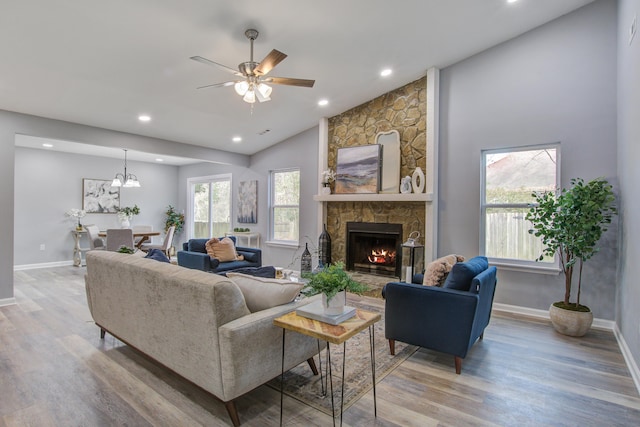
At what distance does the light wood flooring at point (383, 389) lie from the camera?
207cm

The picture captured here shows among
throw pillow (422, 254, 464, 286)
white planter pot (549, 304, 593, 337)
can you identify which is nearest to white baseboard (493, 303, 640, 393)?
white planter pot (549, 304, 593, 337)

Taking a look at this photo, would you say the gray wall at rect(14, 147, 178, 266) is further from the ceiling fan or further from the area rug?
the area rug

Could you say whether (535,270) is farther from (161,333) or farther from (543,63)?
(161,333)

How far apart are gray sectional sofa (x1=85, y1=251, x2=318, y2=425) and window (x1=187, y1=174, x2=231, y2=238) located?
5844mm

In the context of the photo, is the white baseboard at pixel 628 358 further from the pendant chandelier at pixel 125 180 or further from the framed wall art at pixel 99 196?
the framed wall art at pixel 99 196

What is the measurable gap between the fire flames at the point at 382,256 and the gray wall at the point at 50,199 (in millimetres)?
6431

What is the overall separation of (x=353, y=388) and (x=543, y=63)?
4353 millimetres

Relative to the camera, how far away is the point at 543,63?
162 inches

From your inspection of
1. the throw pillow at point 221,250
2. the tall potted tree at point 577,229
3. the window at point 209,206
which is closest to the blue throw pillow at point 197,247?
the throw pillow at point 221,250

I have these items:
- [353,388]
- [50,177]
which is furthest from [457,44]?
[50,177]

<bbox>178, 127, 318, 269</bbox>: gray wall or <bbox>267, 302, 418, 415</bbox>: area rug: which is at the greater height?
<bbox>178, 127, 318, 269</bbox>: gray wall

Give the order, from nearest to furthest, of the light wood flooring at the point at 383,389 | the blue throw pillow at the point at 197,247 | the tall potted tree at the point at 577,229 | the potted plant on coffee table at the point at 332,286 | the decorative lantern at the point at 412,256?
the potted plant on coffee table at the point at 332,286 < the light wood flooring at the point at 383,389 < the tall potted tree at the point at 577,229 < the decorative lantern at the point at 412,256 < the blue throw pillow at the point at 197,247

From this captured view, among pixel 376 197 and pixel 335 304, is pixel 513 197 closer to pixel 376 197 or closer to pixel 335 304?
pixel 376 197

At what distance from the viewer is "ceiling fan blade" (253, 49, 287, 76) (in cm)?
276
